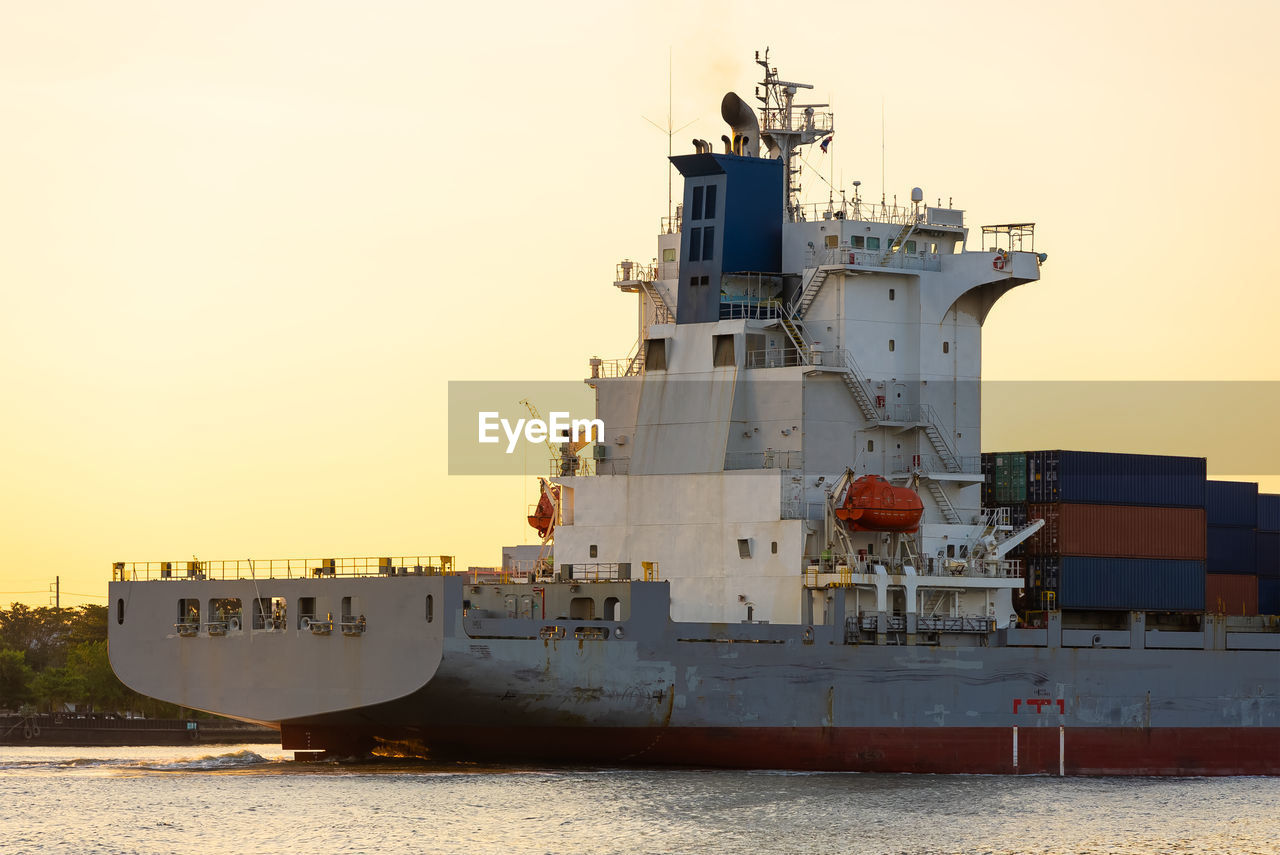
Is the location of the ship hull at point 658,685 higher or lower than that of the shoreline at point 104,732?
higher

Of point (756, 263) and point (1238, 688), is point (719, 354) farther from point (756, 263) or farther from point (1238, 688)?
point (1238, 688)

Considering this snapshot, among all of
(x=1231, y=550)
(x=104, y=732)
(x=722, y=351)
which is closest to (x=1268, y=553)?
(x=1231, y=550)

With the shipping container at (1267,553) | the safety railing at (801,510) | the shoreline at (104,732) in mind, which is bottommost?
the shoreline at (104,732)

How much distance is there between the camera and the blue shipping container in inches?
2057

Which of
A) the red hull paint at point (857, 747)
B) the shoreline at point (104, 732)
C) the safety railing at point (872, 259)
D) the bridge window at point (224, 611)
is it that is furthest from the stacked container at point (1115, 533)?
the shoreline at point (104, 732)

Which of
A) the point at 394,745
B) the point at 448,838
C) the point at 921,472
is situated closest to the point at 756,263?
the point at 921,472

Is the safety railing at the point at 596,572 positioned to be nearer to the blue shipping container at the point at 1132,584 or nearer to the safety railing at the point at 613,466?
the safety railing at the point at 613,466

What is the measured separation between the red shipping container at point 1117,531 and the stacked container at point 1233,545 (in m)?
1.94

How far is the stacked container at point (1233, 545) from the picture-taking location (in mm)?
55469

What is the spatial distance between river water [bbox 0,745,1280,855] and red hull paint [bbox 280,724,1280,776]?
39cm

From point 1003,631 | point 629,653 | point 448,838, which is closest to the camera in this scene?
point 448,838

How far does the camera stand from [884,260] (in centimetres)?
5153

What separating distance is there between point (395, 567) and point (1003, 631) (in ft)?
42.1

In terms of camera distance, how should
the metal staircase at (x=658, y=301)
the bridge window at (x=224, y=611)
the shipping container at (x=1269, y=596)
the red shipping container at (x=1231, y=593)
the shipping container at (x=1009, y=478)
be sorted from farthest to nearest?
the shipping container at (x=1269, y=596), the red shipping container at (x=1231, y=593), the shipping container at (x=1009, y=478), the metal staircase at (x=658, y=301), the bridge window at (x=224, y=611)
